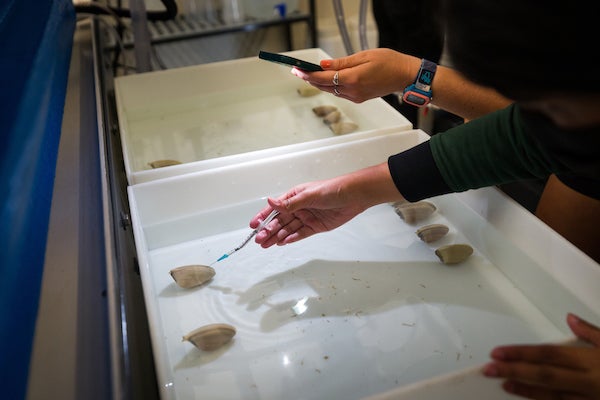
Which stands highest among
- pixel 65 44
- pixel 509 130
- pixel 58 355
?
pixel 65 44

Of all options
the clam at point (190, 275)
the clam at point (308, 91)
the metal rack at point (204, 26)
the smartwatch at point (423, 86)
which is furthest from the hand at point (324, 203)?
the metal rack at point (204, 26)

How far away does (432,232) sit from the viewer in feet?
2.91

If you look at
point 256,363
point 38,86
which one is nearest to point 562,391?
point 256,363

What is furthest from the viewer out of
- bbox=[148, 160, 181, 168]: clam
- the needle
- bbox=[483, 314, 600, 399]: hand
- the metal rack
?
the metal rack

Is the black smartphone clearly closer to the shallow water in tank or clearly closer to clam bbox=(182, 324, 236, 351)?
the shallow water in tank

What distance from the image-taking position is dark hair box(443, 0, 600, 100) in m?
0.34

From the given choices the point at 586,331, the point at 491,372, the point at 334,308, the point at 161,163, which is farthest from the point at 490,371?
the point at 161,163

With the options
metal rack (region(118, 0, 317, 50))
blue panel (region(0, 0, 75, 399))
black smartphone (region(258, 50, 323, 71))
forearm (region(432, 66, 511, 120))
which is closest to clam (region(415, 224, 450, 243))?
forearm (region(432, 66, 511, 120))

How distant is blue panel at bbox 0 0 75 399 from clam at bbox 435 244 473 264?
1.96 feet

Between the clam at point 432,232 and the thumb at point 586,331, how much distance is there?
0.31 m

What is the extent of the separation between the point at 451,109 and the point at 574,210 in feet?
1.00

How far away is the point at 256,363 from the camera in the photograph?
2.23 feet

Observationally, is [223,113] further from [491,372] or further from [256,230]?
[491,372]

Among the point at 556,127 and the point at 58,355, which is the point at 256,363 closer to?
the point at 58,355
